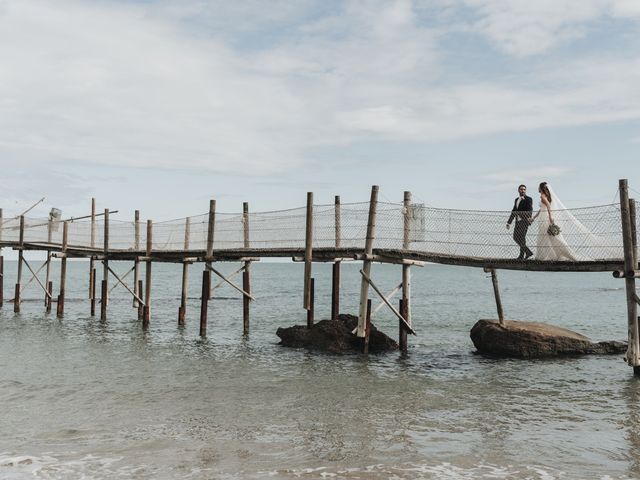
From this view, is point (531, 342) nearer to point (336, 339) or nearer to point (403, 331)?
point (403, 331)

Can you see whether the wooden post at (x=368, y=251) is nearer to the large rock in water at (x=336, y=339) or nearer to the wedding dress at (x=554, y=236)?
the large rock in water at (x=336, y=339)

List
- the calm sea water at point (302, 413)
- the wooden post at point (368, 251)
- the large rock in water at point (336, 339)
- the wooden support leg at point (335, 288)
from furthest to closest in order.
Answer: the wooden support leg at point (335, 288), the large rock in water at point (336, 339), the wooden post at point (368, 251), the calm sea water at point (302, 413)

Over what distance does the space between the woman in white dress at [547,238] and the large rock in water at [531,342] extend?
4.38 meters

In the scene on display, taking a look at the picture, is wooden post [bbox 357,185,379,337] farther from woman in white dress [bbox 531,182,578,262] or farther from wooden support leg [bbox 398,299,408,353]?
woman in white dress [bbox 531,182,578,262]

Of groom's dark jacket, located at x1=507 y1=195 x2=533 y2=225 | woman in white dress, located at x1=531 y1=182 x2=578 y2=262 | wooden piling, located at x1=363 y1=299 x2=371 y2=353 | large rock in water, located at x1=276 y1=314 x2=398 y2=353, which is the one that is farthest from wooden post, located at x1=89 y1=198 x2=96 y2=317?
woman in white dress, located at x1=531 y1=182 x2=578 y2=262

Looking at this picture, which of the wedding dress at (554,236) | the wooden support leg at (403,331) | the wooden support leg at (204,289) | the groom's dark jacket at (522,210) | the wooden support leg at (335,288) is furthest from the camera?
the wooden support leg at (204,289)

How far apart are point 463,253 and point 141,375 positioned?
8.54 m

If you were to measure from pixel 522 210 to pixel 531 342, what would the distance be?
16.0ft

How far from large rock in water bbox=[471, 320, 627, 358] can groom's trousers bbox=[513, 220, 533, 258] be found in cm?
437

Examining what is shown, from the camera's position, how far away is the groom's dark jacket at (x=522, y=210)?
16.4 meters

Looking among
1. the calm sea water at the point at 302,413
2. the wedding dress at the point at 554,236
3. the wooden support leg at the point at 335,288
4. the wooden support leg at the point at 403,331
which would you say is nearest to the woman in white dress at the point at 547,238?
the wedding dress at the point at 554,236

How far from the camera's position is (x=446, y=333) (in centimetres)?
2905

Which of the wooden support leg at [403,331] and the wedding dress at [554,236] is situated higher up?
the wedding dress at [554,236]

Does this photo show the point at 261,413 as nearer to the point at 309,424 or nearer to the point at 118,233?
the point at 309,424
